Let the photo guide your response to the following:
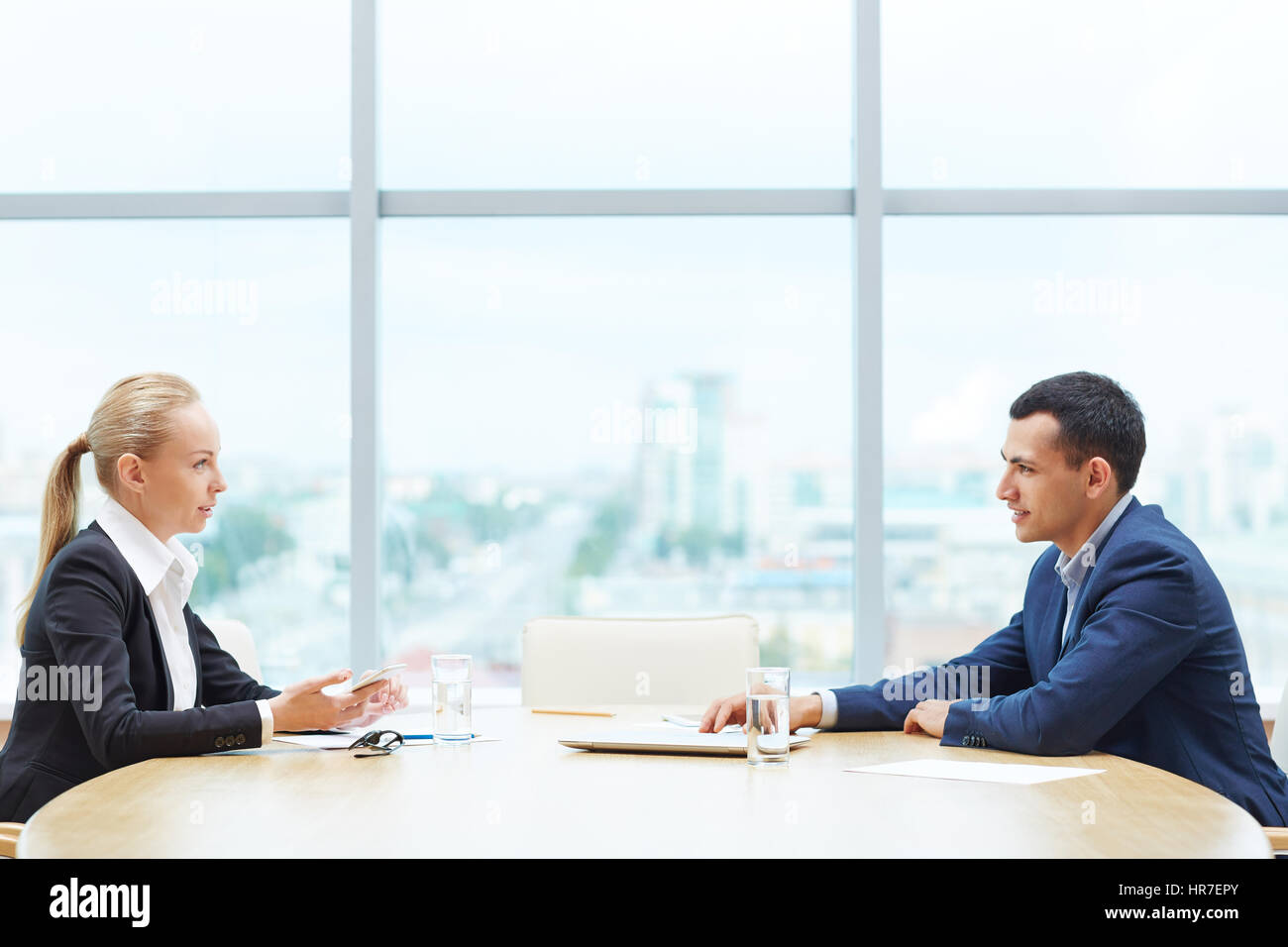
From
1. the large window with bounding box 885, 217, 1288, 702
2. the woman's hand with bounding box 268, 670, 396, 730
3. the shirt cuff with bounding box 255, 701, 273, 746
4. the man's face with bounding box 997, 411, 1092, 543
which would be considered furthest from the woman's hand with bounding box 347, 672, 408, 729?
the large window with bounding box 885, 217, 1288, 702

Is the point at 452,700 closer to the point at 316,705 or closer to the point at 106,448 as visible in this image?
the point at 316,705

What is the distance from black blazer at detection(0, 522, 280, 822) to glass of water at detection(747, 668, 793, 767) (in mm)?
813

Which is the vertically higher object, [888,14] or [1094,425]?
[888,14]

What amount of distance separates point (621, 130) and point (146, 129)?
1719 mm

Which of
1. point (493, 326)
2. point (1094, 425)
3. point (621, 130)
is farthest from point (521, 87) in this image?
point (1094, 425)

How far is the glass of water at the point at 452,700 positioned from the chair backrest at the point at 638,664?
0.75 m

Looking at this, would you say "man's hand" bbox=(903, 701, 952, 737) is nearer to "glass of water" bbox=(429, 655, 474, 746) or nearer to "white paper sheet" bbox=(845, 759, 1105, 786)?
"white paper sheet" bbox=(845, 759, 1105, 786)

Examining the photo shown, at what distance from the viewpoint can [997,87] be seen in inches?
158

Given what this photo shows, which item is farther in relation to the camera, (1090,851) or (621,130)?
(621,130)

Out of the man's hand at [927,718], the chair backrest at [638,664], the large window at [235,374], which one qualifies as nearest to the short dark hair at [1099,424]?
the man's hand at [927,718]

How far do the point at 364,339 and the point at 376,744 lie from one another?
2311mm

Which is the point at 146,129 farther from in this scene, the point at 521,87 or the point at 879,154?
the point at 879,154
